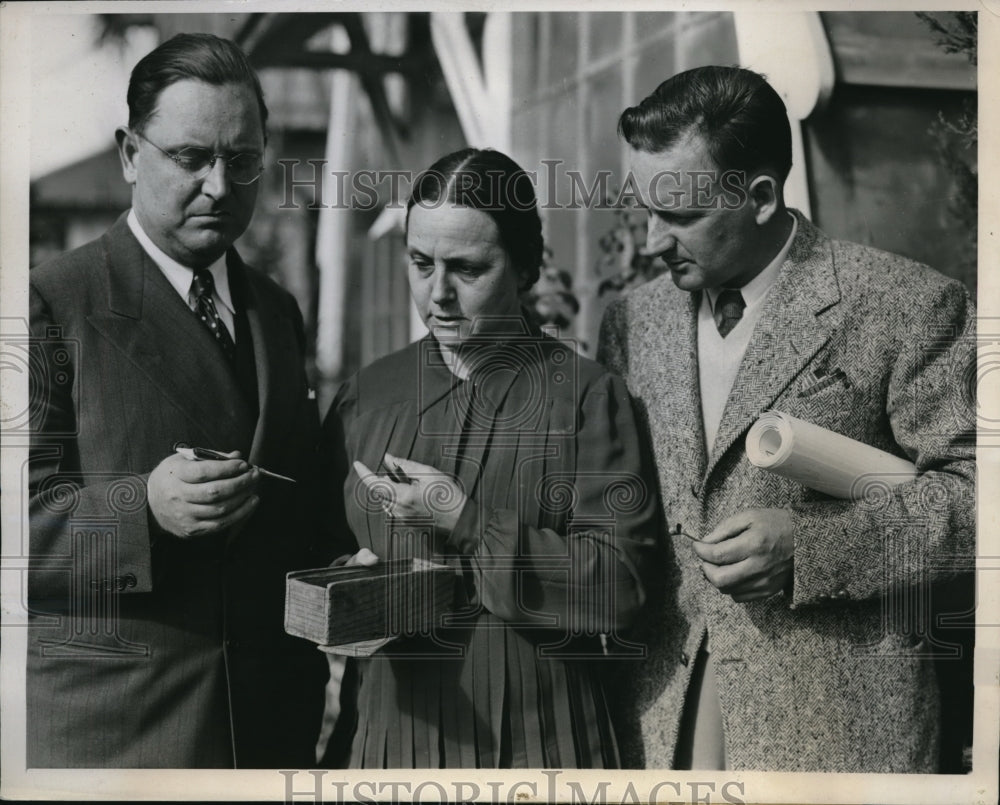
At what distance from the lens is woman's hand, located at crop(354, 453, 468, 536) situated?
350 cm

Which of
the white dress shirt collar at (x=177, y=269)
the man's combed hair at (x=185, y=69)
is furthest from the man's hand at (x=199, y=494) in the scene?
the man's combed hair at (x=185, y=69)

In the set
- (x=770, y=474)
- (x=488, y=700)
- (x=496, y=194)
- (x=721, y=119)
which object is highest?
(x=721, y=119)

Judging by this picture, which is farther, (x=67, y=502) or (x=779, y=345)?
(x=67, y=502)

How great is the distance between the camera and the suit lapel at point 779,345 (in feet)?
11.3

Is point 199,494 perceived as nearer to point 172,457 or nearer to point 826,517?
point 172,457

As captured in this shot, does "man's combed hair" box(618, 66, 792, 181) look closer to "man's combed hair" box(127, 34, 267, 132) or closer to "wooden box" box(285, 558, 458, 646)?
"man's combed hair" box(127, 34, 267, 132)

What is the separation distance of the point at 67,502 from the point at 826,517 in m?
2.45

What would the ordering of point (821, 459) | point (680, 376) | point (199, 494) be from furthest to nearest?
point (680, 376), point (199, 494), point (821, 459)

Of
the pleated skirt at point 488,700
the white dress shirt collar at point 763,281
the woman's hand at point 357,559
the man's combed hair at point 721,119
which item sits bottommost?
the pleated skirt at point 488,700

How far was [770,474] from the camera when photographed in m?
3.48

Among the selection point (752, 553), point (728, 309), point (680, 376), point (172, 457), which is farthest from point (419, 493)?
point (728, 309)

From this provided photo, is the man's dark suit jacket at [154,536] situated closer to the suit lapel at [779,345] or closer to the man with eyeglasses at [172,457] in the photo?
the man with eyeglasses at [172,457]

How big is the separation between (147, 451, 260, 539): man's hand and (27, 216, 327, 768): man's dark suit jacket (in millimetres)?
61

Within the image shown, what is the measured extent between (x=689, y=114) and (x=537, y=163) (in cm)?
52
